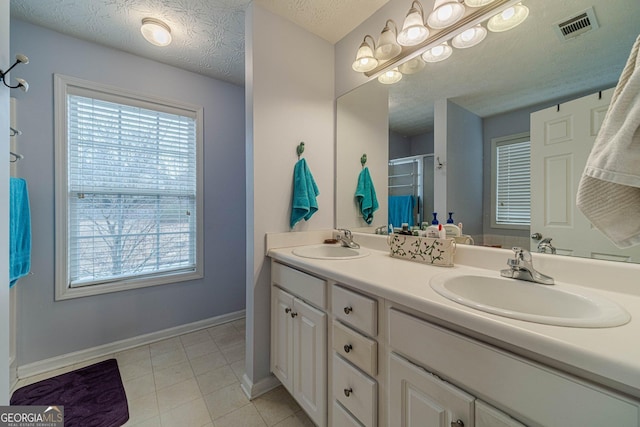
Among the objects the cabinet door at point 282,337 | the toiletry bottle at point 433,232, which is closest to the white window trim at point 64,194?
the cabinet door at point 282,337

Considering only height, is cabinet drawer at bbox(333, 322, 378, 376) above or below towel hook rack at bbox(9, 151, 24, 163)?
below

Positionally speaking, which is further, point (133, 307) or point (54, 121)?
point (133, 307)

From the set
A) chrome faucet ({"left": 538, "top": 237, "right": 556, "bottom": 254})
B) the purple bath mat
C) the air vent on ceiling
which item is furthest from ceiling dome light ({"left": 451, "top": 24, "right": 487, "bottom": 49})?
the purple bath mat

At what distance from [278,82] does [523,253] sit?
160 centimetres

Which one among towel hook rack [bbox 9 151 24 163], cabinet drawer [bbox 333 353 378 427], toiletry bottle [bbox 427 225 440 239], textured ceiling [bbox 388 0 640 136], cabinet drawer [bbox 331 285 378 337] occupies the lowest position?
cabinet drawer [bbox 333 353 378 427]

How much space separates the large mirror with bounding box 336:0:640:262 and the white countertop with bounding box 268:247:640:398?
0.49 m

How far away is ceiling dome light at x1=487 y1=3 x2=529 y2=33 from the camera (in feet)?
3.30

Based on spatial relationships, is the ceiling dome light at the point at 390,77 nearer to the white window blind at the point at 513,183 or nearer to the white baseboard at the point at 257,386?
the white window blind at the point at 513,183

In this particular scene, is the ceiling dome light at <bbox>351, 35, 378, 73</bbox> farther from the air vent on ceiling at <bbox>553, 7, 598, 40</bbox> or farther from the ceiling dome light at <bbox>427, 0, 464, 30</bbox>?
the air vent on ceiling at <bbox>553, 7, 598, 40</bbox>

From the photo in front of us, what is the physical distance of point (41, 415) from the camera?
117 centimetres

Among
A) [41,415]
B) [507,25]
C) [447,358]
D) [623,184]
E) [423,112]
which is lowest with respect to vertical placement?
[41,415]

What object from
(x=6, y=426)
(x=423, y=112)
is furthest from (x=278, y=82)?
(x=6, y=426)

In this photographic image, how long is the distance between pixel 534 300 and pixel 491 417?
1.48 feet

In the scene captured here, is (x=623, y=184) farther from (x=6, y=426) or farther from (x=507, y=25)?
(x=6, y=426)
